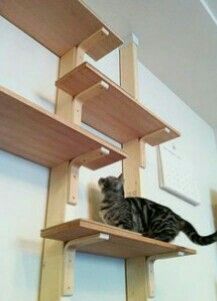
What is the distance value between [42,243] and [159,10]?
113cm

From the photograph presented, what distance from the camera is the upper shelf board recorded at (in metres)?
1.02

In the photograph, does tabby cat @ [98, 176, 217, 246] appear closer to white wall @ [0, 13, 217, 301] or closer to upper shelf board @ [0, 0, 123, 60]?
white wall @ [0, 13, 217, 301]

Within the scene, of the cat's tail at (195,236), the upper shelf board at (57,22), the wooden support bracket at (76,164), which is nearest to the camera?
the wooden support bracket at (76,164)

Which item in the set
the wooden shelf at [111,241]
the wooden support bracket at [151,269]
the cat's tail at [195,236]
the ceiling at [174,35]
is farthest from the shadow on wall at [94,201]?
the ceiling at [174,35]

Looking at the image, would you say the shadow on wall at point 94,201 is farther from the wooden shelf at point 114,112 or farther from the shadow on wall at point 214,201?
the shadow on wall at point 214,201

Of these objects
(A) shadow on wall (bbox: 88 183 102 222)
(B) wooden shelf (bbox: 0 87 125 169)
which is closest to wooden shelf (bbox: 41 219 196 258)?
(A) shadow on wall (bbox: 88 183 102 222)

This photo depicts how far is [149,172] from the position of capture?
1.46 meters

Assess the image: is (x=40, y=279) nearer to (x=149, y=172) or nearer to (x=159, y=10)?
(x=149, y=172)

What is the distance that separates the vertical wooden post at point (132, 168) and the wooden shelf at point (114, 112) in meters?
0.07

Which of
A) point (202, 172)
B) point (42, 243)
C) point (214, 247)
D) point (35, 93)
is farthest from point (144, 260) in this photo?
point (202, 172)

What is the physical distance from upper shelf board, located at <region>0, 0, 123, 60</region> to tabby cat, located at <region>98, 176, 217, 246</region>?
0.51 metres

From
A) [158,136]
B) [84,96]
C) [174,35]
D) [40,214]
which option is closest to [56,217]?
[40,214]

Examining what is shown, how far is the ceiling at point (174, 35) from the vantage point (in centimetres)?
140

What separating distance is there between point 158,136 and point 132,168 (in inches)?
6.8
